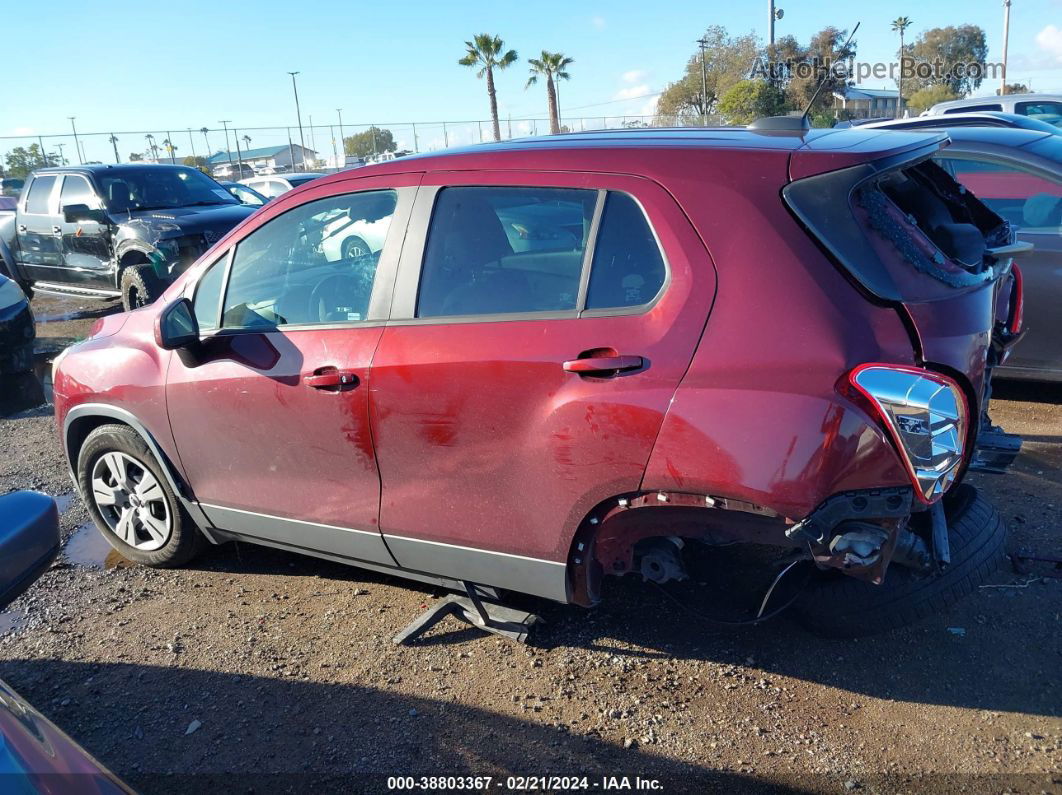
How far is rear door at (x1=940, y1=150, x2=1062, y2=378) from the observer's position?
513 cm

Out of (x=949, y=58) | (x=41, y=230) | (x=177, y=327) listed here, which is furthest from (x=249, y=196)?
(x=949, y=58)

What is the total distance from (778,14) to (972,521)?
87.3 ft

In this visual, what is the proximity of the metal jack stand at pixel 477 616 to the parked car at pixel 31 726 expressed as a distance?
5.21ft

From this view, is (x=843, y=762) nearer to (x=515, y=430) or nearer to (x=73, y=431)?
(x=515, y=430)

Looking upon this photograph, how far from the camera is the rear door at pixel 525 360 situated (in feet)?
8.57

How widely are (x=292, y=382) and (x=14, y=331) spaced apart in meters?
6.54

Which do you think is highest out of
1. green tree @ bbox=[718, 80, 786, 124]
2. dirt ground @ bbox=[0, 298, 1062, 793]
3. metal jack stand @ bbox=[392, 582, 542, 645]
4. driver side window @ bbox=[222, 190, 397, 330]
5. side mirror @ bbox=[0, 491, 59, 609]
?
green tree @ bbox=[718, 80, 786, 124]

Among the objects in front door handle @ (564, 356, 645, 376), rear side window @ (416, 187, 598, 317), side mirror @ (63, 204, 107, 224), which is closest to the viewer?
front door handle @ (564, 356, 645, 376)

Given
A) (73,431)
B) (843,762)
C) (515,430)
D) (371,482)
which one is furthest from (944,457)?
(73,431)

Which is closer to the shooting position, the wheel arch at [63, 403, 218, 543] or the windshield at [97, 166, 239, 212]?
the wheel arch at [63, 403, 218, 543]

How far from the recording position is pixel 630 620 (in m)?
3.49

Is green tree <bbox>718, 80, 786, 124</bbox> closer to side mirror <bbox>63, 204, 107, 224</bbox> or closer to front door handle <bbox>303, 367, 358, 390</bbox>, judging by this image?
side mirror <bbox>63, 204, 107, 224</bbox>

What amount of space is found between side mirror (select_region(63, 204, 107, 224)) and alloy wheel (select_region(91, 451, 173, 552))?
7.13 metres

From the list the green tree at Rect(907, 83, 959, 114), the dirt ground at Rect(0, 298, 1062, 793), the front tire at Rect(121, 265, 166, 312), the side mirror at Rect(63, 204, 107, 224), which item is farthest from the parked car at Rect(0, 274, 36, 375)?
the green tree at Rect(907, 83, 959, 114)
